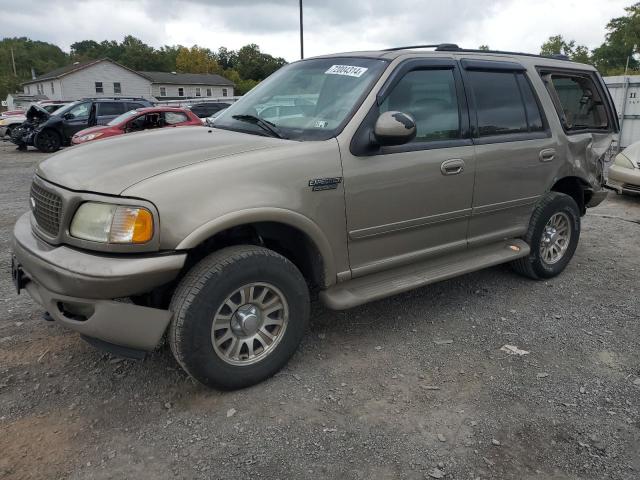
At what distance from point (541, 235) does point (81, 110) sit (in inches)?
666

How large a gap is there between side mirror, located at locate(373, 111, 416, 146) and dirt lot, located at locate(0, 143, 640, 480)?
143cm

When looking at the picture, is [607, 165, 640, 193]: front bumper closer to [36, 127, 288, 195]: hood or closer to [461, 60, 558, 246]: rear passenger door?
[461, 60, 558, 246]: rear passenger door

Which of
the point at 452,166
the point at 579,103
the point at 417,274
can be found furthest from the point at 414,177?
the point at 579,103

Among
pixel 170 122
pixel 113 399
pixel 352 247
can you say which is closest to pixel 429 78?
pixel 352 247

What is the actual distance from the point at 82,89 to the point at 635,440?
190 ft

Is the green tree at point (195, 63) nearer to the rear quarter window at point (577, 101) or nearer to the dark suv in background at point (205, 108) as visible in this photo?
Result: the dark suv in background at point (205, 108)

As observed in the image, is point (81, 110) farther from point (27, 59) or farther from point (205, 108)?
point (27, 59)

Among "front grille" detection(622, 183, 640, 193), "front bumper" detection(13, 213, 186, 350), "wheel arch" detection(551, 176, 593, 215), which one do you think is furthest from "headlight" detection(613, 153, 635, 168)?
"front bumper" detection(13, 213, 186, 350)

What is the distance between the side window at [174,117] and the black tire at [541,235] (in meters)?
11.4

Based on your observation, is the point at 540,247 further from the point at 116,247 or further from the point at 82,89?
the point at 82,89

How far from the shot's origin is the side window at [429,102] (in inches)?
139

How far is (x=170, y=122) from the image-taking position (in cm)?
1431

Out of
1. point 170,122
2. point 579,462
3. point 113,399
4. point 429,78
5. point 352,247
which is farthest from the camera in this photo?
point 170,122

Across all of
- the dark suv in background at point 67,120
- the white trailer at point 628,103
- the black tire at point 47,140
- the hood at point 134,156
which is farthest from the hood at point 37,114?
the white trailer at point 628,103
